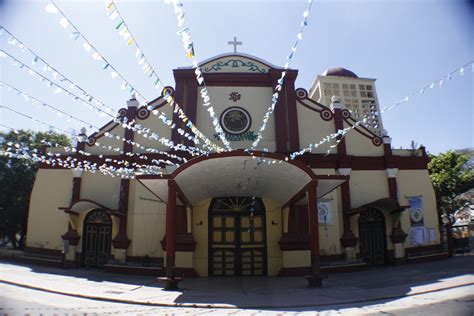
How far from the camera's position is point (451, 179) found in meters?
19.3

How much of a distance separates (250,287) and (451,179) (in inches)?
599

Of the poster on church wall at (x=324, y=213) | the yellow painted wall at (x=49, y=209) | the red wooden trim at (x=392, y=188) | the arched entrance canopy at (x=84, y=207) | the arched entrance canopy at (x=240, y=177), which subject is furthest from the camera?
the yellow painted wall at (x=49, y=209)

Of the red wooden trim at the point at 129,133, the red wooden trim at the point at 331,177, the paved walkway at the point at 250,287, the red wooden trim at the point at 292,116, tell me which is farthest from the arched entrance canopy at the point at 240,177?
the red wooden trim at the point at 129,133

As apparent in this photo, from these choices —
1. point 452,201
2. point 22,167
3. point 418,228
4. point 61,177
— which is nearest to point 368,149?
point 418,228

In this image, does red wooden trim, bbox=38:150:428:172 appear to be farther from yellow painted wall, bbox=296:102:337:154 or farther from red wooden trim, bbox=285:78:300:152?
red wooden trim, bbox=285:78:300:152

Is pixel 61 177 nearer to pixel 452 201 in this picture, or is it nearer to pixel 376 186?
pixel 376 186

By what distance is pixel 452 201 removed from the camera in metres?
19.5

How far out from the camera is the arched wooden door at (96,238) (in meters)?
15.4

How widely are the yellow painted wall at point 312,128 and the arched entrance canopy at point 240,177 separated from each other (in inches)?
141

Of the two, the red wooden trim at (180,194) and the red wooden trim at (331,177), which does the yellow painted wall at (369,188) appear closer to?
the red wooden trim at (331,177)

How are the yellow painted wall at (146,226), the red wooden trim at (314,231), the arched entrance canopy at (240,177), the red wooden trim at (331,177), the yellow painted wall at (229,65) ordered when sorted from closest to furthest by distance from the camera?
the red wooden trim at (314,231) → the arched entrance canopy at (240,177) → the red wooden trim at (331,177) → the yellow painted wall at (146,226) → the yellow painted wall at (229,65)

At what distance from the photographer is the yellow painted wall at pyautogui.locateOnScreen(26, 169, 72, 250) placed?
16.0m

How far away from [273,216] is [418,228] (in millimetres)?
7631

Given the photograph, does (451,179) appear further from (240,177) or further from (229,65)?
(229,65)
